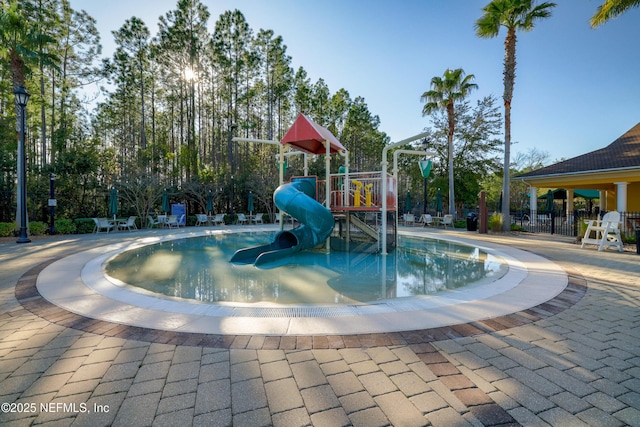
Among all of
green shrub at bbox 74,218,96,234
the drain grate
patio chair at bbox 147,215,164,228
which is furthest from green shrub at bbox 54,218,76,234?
the drain grate

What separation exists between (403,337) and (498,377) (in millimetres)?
938

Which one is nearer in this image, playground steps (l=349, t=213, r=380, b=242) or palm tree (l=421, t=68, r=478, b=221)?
playground steps (l=349, t=213, r=380, b=242)

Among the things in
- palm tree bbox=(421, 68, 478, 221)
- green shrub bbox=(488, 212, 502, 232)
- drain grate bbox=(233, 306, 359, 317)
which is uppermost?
palm tree bbox=(421, 68, 478, 221)

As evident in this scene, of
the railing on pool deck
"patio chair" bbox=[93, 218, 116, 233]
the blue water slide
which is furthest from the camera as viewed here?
"patio chair" bbox=[93, 218, 116, 233]

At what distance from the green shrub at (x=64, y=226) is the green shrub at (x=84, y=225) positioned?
200 mm

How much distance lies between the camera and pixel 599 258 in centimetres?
817

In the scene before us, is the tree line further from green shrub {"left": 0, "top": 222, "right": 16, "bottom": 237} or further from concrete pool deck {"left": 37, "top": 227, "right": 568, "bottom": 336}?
concrete pool deck {"left": 37, "top": 227, "right": 568, "bottom": 336}

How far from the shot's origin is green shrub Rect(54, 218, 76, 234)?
13961 millimetres

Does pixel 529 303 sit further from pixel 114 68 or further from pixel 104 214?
pixel 114 68

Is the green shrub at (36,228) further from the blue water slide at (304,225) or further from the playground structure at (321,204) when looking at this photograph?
the blue water slide at (304,225)

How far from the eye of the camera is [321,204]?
33.9ft

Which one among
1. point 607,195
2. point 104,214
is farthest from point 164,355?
point 607,195

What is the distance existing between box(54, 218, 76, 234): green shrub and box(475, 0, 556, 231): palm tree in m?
22.2

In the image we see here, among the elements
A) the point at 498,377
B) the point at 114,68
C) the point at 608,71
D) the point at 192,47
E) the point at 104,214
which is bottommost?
the point at 498,377
